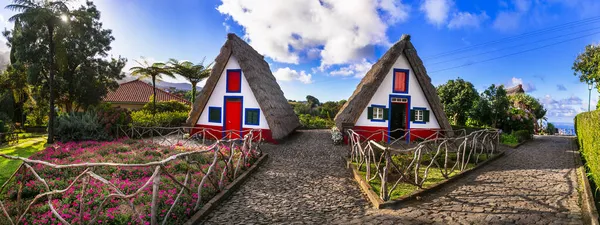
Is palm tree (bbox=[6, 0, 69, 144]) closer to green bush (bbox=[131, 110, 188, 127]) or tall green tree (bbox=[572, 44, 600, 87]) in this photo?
green bush (bbox=[131, 110, 188, 127])

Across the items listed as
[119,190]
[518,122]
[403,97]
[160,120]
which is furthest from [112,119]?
[518,122]

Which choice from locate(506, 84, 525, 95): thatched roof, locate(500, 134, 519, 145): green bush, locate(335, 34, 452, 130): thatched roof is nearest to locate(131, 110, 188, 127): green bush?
locate(335, 34, 452, 130): thatched roof

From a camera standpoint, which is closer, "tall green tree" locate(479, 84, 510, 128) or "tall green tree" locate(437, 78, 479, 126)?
"tall green tree" locate(479, 84, 510, 128)

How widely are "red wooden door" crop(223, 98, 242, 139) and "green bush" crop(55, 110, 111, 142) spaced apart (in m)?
5.52

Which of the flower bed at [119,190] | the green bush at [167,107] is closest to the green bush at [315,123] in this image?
the green bush at [167,107]

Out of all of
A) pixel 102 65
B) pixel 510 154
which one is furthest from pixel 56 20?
pixel 510 154

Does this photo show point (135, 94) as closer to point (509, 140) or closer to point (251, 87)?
point (251, 87)

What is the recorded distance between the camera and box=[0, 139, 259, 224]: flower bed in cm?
450

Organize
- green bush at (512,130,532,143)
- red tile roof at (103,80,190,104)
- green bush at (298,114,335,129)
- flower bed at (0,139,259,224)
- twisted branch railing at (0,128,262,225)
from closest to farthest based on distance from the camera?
twisted branch railing at (0,128,262,225)
flower bed at (0,139,259,224)
green bush at (512,130,532,143)
green bush at (298,114,335,129)
red tile roof at (103,80,190,104)

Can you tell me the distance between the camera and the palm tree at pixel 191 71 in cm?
2286

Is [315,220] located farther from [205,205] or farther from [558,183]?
[558,183]

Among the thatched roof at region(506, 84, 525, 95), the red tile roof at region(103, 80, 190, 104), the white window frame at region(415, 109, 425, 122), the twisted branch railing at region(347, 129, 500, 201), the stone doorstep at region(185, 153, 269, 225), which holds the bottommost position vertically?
the stone doorstep at region(185, 153, 269, 225)

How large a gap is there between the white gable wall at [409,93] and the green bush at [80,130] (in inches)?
486

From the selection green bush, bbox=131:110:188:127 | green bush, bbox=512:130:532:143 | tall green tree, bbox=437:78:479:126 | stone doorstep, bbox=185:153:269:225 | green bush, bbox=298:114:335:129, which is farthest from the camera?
green bush, bbox=298:114:335:129
